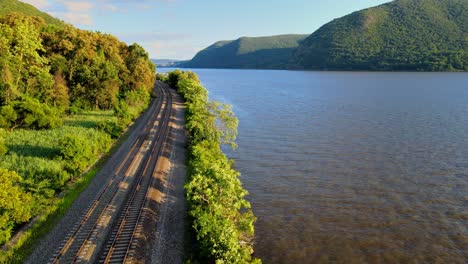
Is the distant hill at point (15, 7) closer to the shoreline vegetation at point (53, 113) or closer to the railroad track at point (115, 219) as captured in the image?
the shoreline vegetation at point (53, 113)

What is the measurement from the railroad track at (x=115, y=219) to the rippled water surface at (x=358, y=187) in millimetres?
11618

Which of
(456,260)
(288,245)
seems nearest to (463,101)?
(456,260)

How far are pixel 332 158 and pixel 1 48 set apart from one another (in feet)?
202

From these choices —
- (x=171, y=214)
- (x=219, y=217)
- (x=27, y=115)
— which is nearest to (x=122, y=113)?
(x=27, y=115)

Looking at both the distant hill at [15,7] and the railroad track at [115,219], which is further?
the distant hill at [15,7]

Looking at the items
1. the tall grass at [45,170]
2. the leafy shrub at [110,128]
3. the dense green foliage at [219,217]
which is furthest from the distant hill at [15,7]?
the dense green foliage at [219,217]

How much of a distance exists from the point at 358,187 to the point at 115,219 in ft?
94.6

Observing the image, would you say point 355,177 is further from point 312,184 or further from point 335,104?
point 335,104

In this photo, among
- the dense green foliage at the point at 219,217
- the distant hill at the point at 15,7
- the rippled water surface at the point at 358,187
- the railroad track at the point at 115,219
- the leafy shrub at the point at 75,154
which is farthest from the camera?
the distant hill at the point at 15,7

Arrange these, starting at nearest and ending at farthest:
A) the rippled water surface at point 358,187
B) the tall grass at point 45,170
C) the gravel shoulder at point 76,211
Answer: the gravel shoulder at point 76,211, the tall grass at point 45,170, the rippled water surface at point 358,187

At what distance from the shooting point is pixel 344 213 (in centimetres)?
3569

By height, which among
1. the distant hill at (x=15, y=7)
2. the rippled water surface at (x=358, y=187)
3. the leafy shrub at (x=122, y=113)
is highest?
the distant hill at (x=15, y=7)

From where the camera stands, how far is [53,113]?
2393 inches

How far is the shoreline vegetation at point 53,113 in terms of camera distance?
2997 centimetres
